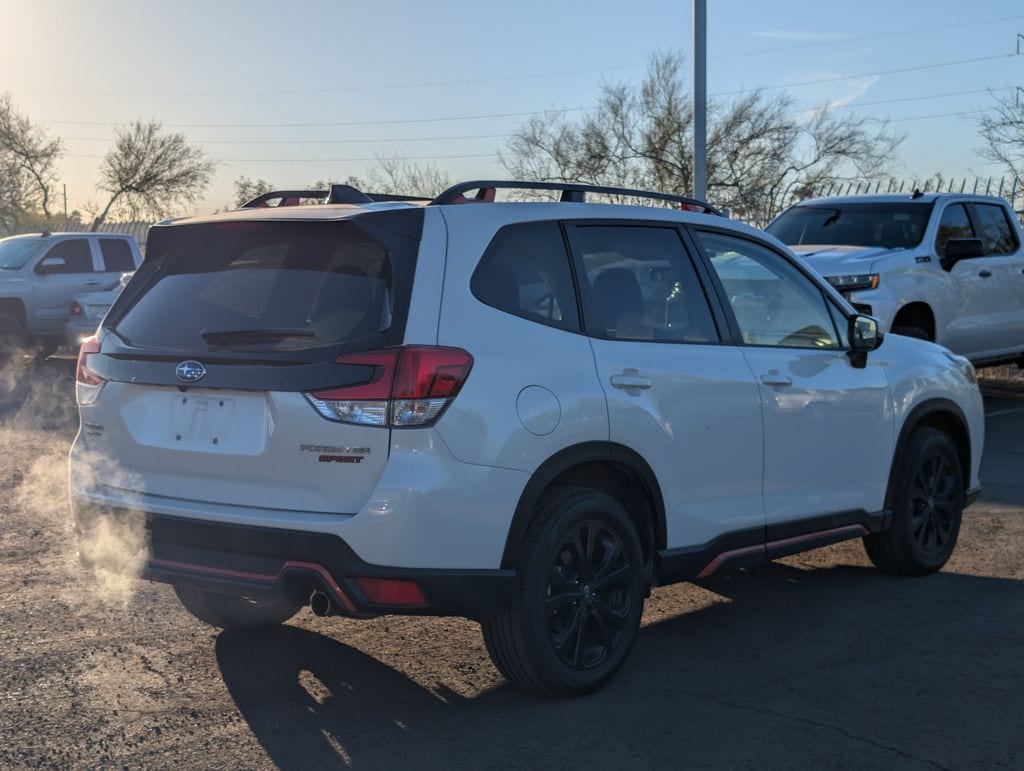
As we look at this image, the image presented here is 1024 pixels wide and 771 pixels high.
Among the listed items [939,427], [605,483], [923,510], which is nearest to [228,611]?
[605,483]

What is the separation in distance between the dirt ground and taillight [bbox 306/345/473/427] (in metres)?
1.09

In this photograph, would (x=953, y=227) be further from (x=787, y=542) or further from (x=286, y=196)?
(x=286, y=196)

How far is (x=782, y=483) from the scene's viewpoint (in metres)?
5.51

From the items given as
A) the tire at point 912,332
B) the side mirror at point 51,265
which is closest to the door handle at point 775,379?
the tire at point 912,332

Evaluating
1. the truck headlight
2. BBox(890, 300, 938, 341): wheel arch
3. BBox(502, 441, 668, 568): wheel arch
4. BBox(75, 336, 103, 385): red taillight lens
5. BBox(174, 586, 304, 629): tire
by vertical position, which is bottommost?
BBox(174, 586, 304, 629): tire

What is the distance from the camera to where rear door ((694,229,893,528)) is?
5473 millimetres

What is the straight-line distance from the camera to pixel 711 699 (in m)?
4.71

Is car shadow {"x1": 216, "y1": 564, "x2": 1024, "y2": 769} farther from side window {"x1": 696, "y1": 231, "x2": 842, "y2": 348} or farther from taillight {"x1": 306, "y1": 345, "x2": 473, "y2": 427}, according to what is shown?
side window {"x1": 696, "y1": 231, "x2": 842, "y2": 348}

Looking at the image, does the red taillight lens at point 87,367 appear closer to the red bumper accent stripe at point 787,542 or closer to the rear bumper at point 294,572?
the rear bumper at point 294,572

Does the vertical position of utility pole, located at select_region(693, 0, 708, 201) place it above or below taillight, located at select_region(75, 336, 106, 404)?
above

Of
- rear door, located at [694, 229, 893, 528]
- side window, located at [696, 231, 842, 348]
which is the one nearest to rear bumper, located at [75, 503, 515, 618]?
rear door, located at [694, 229, 893, 528]

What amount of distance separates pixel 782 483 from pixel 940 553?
1.55 meters

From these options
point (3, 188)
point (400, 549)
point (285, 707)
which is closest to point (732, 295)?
point (400, 549)

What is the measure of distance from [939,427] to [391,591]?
372cm
